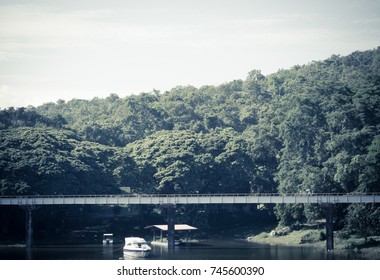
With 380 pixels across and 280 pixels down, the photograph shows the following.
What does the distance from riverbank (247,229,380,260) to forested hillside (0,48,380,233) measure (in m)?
2.34

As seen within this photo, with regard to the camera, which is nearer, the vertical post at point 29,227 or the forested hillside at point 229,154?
the vertical post at point 29,227

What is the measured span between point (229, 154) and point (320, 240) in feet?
97.9

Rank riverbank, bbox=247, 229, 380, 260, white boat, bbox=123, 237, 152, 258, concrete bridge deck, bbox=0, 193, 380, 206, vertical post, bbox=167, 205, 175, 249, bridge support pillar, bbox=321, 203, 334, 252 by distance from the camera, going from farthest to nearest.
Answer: vertical post, bbox=167, 205, 175, 249
concrete bridge deck, bbox=0, 193, 380, 206
bridge support pillar, bbox=321, 203, 334, 252
riverbank, bbox=247, 229, 380, 260
white boat, bbox=123, 237, 152, 258

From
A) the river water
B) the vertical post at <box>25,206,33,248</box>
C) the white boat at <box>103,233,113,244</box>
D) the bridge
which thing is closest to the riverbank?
the river water

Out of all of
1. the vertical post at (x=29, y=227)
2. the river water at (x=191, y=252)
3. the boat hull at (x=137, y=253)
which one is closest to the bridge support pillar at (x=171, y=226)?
the river water at (x=191, y=252)

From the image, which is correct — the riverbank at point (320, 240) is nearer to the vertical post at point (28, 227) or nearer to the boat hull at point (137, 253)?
the boat hull at point (137, 253)

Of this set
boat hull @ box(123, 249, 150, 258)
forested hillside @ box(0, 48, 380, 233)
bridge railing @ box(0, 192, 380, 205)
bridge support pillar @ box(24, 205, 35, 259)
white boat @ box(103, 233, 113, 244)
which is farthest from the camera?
forested hillside @ box(0, 48, 380, 233)

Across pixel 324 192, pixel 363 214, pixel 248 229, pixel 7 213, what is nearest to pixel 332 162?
pixel 324 192

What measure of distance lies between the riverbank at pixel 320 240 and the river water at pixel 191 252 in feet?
8.59

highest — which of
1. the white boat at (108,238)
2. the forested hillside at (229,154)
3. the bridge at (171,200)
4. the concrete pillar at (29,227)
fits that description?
the forested hillside at (229,154)

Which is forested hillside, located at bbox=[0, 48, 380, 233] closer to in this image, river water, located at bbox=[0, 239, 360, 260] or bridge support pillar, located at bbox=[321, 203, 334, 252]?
bridge support pillar, located at bbox=[321, 203, 334, 252]

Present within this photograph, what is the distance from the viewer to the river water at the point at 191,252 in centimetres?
9944

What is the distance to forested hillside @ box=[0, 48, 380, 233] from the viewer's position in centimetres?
12088

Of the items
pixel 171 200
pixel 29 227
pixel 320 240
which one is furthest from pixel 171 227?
pixel 320 240
